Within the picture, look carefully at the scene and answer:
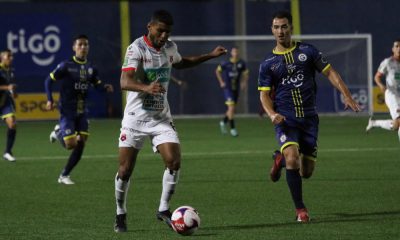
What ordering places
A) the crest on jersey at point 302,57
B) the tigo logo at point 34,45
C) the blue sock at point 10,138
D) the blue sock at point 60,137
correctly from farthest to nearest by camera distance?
the tigo logo at point 34,45 < the blue sock at point 10,138 < the blue sock at point 60,137 < the crest on jersey at point 302,57

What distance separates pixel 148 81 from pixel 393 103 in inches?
382

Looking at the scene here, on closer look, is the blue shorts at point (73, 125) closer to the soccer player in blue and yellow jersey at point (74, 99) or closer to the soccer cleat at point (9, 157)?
the soccer player in blue and yellow jersey at point (74, 99)

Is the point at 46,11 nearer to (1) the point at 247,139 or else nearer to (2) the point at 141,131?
(1) the point at 247,139

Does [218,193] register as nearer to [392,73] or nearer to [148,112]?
[148,112]

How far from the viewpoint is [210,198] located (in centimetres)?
1325

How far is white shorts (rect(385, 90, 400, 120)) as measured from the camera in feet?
61.9

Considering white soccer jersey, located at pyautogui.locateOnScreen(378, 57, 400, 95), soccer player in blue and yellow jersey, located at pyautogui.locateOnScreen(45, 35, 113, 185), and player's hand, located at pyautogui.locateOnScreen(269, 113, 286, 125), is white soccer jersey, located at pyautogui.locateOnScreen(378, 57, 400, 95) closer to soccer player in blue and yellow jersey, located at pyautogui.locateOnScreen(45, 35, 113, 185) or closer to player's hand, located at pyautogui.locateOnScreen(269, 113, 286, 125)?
soccer player in blue and yellow jersey, located at pyautogui.locateOnScreen(45, 35, 113, 185)

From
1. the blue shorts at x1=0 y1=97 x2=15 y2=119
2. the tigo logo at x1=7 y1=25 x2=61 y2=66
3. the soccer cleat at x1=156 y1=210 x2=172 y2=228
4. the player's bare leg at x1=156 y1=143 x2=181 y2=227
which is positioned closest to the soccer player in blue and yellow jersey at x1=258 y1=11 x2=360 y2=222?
the player's bare leg at x1=156 y1=143 x2=181 y2=227

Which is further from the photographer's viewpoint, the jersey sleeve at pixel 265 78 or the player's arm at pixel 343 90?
the jersey sleeve at pixel 265 78

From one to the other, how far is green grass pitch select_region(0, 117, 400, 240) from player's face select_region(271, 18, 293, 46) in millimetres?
1969

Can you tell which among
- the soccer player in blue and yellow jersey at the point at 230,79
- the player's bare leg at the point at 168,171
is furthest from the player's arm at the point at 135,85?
the soccer player in blue and yellow jersey at the point at 230,79

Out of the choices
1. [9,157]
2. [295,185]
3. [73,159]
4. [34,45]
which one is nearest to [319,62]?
[295,185]

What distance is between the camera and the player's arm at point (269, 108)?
10664 mm

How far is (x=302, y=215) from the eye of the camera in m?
10.8
